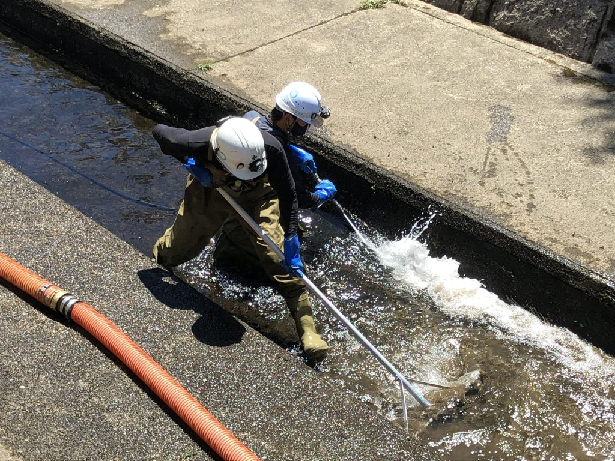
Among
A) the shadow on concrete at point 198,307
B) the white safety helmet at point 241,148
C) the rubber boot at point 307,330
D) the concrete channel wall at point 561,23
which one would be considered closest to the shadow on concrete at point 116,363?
the shadow on concrete at point 198,307

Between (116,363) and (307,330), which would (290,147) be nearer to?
(307,330)

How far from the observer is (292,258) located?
182 inches

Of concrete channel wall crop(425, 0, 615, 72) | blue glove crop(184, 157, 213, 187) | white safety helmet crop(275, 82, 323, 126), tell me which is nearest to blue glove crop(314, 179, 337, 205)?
white safety helmet crop(275, 82, 323, 126)

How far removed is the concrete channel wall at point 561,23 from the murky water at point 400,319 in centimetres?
293

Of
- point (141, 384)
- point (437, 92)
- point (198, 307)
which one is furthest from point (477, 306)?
point (141, 384)

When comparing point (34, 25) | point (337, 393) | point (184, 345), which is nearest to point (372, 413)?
point (337, 393)

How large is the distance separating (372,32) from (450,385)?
14.5 feet

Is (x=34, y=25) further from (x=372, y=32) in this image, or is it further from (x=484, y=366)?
(x=484, y=366)

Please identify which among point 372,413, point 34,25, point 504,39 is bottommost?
point 34,25

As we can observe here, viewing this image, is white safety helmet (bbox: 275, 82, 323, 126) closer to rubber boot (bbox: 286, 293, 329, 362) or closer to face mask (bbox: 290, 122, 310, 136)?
face mask (bbox: 290, 122, 310, 136)

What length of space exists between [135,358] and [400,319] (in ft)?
6.60

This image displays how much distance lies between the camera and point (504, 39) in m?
7.84

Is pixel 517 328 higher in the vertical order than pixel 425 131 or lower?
lower

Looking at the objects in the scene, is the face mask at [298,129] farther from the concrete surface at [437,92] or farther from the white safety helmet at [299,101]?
the concrete surface at [437,92]
